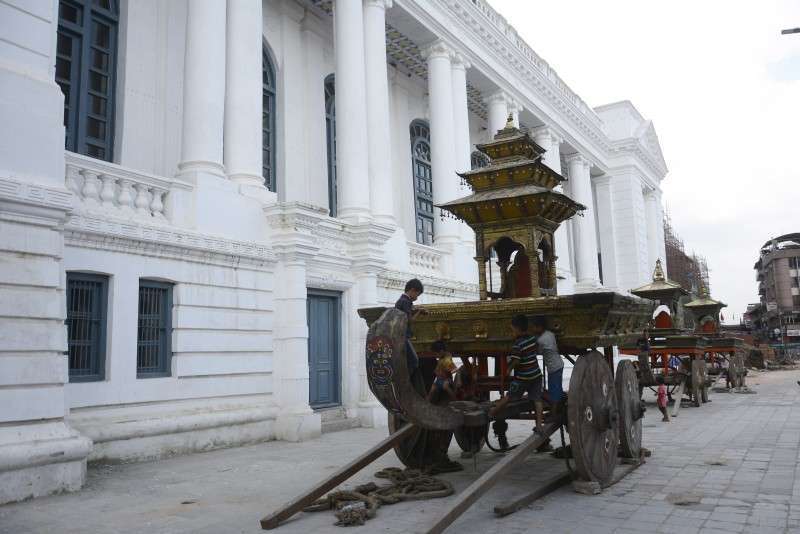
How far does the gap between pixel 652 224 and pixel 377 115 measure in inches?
955

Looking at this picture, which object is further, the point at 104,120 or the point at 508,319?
the point at 104,120

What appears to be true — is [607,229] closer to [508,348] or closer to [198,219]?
[198,219]

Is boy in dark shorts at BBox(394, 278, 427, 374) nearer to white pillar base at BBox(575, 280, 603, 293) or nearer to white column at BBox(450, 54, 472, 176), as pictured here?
white column at BBox(450, 54, 472, 176)

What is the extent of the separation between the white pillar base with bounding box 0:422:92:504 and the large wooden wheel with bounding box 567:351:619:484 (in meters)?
4.98

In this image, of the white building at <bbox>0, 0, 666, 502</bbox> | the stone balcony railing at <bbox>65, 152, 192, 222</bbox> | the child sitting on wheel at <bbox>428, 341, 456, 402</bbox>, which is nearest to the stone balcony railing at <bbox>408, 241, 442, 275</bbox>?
the white building at <bbox>0, 0, 666, 502</bbox>

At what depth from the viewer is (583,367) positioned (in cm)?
601

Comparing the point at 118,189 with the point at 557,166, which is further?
the point at 557,166

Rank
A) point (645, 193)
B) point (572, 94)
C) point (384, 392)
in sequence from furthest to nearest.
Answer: point (645, 193)
point (572, 94)
point (384, 392)

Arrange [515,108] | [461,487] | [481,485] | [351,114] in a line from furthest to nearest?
[515,108]
[351,114]
[461,487]
[481,485]

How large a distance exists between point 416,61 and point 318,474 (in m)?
15.2

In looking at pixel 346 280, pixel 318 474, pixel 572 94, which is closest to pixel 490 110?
pixel 572 94

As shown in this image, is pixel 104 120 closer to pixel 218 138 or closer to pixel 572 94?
pixel 218 138

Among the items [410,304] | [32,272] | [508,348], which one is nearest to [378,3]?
[32,272]

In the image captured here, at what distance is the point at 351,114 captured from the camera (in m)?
13.9
